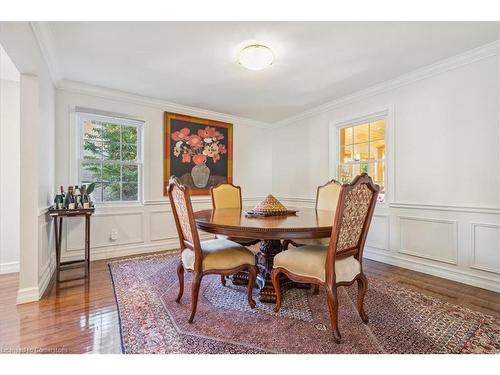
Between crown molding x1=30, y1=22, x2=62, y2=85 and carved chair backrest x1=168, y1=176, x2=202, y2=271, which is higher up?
crown molding x1=30, y1=22, x2=62, y2=85

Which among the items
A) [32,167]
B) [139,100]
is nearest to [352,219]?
[32,167]

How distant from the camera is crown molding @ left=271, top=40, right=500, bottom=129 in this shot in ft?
7.92

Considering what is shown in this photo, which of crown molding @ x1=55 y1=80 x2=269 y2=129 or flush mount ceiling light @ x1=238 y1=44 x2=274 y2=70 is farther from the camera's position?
crown molding @ x1=55 y1=80 x2=269 y2=129

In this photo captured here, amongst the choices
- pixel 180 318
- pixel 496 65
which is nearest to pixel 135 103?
pixel 180 318

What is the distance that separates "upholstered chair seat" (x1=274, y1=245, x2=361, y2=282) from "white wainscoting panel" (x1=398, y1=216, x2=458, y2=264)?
1.61 metres

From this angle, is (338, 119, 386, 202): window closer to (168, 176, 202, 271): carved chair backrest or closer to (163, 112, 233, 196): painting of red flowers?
(163, 112, 233, 196): painting of red flowers

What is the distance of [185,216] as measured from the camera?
184 centimetres

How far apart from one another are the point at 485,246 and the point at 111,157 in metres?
4.50

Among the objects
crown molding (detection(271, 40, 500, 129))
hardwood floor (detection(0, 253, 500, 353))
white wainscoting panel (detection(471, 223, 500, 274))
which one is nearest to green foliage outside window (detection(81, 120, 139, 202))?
hardwood floor (detection(0, 253, 500, 353))

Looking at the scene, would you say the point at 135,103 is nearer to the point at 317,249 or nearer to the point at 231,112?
the point at 231,112

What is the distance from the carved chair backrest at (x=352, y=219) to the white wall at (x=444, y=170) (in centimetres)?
157

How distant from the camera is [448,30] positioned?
7.04ft

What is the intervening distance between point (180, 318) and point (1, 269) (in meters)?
2.48

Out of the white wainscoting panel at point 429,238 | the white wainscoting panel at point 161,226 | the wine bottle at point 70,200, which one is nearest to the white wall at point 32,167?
the wine bottle at point 70,200
